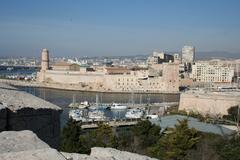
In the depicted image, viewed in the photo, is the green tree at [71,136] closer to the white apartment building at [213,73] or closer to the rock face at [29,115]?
the rock face at [29,115]

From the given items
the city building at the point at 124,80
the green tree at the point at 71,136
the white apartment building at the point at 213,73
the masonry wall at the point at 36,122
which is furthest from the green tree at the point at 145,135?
the white apartment building at the point at 213,73

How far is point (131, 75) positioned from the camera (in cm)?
2928

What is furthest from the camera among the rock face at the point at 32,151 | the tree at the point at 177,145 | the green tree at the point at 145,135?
the green tree at the point at 145,135

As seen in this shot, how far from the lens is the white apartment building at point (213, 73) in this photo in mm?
34562

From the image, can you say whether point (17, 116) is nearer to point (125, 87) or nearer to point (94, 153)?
point (94, 153)

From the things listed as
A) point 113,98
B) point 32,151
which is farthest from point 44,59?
point 32,151

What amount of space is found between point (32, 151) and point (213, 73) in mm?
35160

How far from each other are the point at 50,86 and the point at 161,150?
27236 millimetres

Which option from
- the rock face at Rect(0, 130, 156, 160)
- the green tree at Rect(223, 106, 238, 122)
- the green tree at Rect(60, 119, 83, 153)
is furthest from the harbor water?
the rock face at Rect(0, 130, 156, 160)

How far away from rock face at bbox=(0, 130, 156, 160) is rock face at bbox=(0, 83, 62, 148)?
231 mm

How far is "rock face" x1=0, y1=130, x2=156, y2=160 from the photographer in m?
0.86

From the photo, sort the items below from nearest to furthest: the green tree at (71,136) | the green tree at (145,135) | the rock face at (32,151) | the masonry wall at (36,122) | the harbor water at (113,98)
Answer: the rock face at (32,151), the masonry wall at (36,122), the green tree at (71,136), the green tree at (145,135), the harbor water at (113,98)

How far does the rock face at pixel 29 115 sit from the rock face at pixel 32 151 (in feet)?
0.76

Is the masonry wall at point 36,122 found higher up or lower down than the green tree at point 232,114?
higher up
